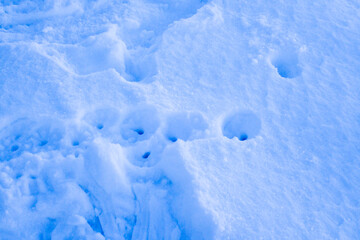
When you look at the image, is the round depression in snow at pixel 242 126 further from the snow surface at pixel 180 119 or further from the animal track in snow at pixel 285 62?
the animal track in snow at pixel 285 62

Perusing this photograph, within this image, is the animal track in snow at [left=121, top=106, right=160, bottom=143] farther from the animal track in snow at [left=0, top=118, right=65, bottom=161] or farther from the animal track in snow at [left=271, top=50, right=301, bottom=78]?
the animal track in snow at [left=271, top=50, right=301, bottom=78]

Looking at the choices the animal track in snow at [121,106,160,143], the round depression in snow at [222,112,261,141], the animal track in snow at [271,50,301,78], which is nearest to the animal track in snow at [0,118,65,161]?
the animal track in snow at [121,106,160,143]

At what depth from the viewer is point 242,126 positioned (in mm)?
2012

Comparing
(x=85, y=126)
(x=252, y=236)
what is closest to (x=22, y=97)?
(x=85, y=126)

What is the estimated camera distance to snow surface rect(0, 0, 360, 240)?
1.66 meters

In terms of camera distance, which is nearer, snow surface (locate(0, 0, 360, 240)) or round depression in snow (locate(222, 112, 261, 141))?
snow surface (locate(0, 0, 360, 240))

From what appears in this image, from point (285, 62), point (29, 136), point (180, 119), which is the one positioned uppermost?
point (285, 62)

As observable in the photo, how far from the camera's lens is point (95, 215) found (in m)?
1.70

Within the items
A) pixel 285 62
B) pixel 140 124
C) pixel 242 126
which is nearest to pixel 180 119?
pixel 140 124

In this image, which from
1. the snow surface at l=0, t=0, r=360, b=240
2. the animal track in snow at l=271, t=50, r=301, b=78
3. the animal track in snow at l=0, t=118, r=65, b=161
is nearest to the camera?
the snow surface at l=0, t=0, r=360, b=240

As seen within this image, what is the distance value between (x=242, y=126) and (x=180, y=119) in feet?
1.32

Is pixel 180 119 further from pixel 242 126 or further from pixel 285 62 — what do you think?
pixel 285 62

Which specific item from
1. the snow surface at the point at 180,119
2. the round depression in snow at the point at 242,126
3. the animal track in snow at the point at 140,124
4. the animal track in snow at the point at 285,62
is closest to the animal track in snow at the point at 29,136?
the snow surface at the point at 180,119

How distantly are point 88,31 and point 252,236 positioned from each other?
1.92 meters
